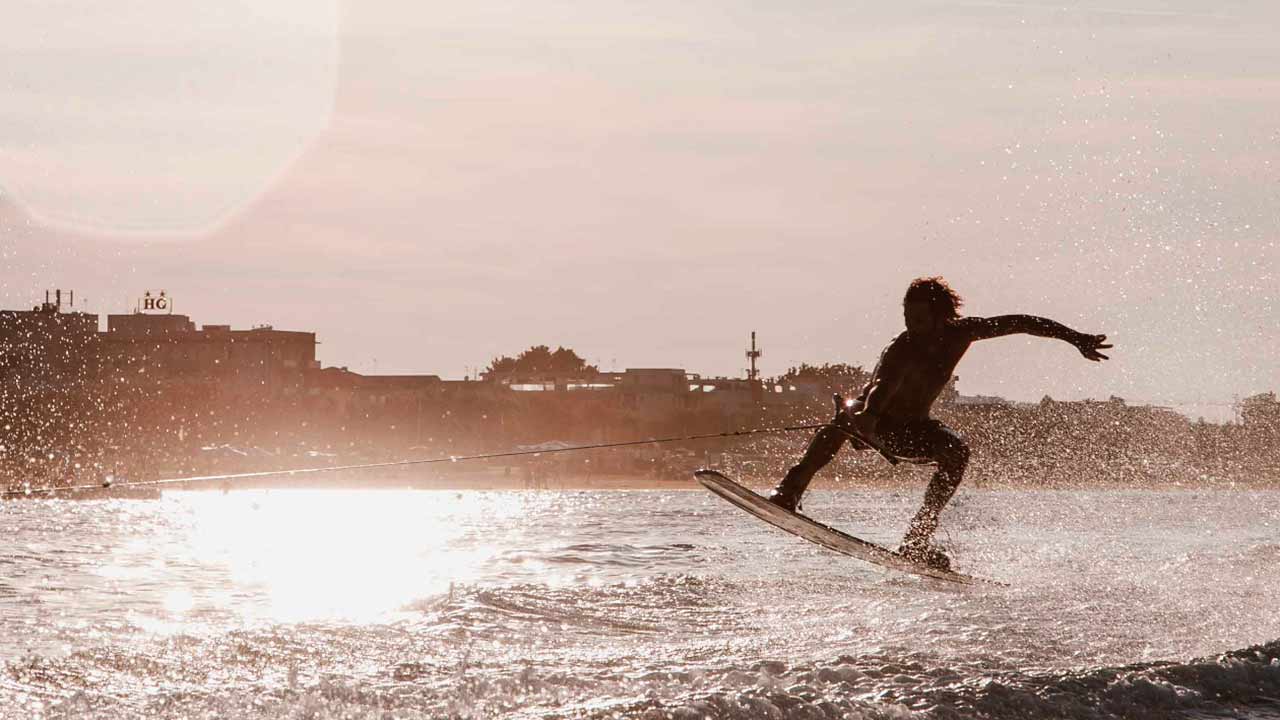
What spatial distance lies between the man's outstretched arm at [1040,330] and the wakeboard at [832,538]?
6.23 feet

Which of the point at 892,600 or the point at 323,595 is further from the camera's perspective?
the point at 323,595

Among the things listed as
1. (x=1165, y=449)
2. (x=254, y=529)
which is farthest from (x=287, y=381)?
(x=254, y=529)

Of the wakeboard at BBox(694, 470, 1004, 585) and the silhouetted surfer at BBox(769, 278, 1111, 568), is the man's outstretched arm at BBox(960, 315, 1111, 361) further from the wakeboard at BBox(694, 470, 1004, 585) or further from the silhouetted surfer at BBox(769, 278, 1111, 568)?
the wakeboard at BBox(694, 470, 1004, 585)

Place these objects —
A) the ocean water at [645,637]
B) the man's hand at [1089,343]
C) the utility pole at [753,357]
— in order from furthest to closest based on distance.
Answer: the utility pole at [753,357]
the man's hand at [1089,343]
the ocean water at [645,637]

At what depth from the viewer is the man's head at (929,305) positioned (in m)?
11.1

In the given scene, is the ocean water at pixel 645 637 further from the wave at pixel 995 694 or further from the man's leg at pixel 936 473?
the man's leg at pixel 936 473

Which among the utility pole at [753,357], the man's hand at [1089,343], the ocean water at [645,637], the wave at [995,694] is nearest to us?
the wave at [995,694]

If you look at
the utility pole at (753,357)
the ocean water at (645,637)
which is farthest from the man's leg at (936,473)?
the utility pole at (753,357)

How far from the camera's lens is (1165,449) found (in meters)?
62.8

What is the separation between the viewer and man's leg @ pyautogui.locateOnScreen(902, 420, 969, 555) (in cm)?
1105

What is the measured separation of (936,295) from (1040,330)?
92 cm

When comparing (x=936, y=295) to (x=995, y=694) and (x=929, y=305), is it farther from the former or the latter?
(x=995, y=694)

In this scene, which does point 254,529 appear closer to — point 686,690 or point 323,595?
point 323,595

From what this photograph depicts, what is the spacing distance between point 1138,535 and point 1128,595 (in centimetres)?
1170
